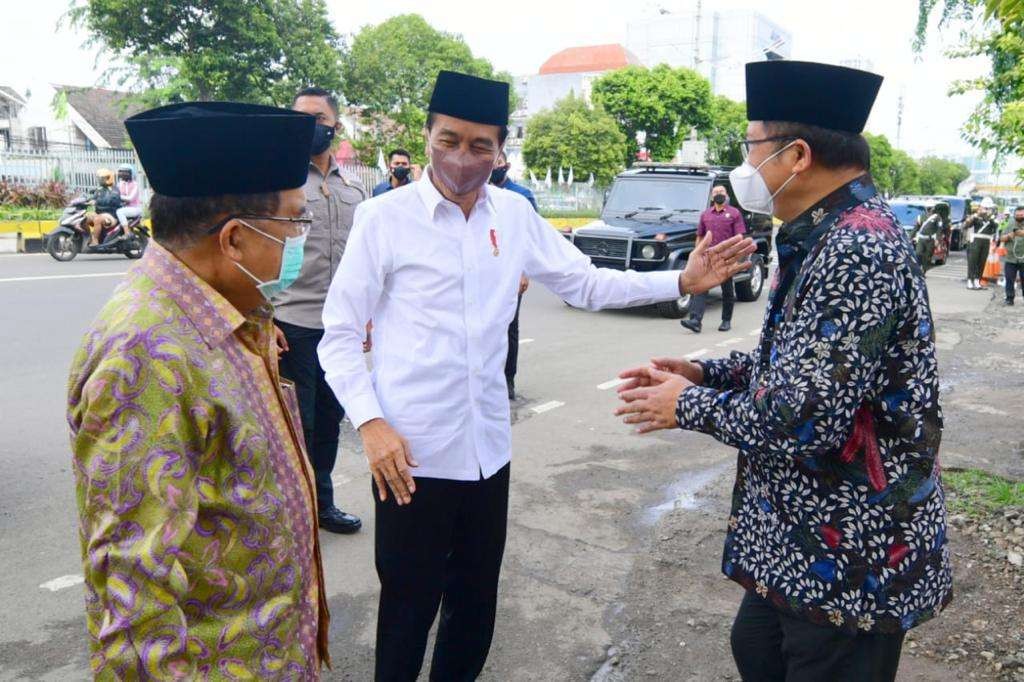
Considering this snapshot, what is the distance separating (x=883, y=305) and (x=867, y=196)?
30cm

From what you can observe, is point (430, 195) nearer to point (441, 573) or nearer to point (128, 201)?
point (441, 573)

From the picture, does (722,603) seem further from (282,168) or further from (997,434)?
(997,434)

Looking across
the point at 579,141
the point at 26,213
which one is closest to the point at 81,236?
the point at 26,213

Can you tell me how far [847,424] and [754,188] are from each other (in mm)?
653

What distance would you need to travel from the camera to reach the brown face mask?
2.42m

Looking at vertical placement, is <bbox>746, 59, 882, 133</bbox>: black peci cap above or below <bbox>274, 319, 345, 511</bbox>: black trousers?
above

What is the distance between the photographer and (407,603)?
2.47m

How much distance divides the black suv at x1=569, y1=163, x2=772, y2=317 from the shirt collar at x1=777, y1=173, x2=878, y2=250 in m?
9.23

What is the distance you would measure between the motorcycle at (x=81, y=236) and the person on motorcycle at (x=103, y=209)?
0.27 ft

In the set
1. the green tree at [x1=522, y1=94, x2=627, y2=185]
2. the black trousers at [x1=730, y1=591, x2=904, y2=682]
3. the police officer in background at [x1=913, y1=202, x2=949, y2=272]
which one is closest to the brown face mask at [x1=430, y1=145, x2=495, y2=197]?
the black trousers at [x1=730, y1=591, x2=904, y2=682]

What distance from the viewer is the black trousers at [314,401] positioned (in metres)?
3.87

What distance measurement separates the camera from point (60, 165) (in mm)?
21609

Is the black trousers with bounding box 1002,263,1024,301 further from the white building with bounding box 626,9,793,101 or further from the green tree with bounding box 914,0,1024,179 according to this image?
the white building with bounding box 626,9,793,101

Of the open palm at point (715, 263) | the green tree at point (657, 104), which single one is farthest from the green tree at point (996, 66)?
the green tree at point (657, 104)
